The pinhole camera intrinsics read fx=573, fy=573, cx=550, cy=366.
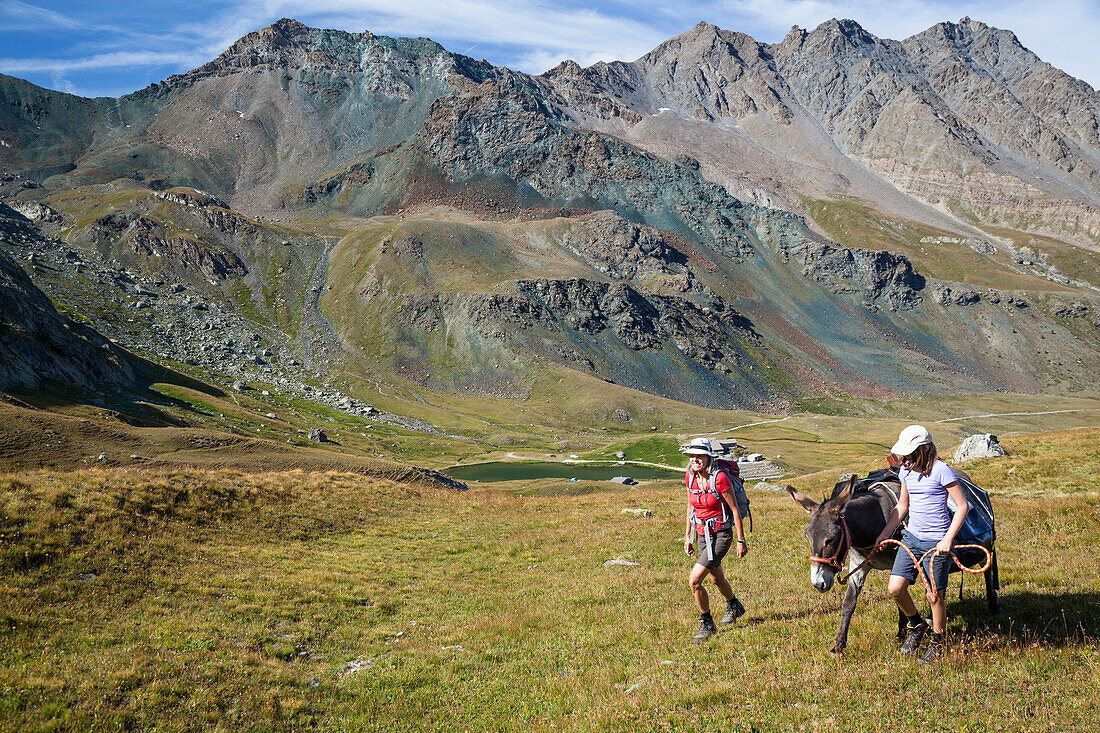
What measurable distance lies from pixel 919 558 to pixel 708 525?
393 centimetres

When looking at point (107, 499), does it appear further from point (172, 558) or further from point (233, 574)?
point (233, 574)

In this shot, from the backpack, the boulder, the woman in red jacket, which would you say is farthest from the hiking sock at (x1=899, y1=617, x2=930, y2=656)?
the boulder

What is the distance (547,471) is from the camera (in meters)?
94.8

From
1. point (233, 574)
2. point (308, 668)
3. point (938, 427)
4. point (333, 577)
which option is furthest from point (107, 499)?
point (938, 427)

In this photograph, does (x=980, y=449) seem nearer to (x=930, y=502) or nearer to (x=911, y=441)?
(x=930, y=502)

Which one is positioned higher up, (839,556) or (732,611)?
(839,556)

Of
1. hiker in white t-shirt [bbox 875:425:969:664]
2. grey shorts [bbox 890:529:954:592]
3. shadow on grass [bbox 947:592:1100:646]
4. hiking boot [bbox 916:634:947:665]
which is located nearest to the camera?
hiking boot [bbox 916:634:947:665]

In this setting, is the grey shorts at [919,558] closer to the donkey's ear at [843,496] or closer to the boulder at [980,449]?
the donkey's ear at [843,496]

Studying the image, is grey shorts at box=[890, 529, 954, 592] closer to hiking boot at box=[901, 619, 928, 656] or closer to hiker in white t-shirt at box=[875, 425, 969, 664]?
hiker in white t-shirt at box=[875, 425, 969, 664]

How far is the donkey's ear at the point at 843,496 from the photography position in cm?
1052

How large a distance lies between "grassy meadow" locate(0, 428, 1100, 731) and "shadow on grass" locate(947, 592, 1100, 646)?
0.20 feet

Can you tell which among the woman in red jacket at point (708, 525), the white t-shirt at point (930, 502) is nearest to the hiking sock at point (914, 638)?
the white t-shirt at point (930, 502)

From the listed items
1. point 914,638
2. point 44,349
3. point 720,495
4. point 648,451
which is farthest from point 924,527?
point 648,451

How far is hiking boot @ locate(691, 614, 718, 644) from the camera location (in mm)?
12367
